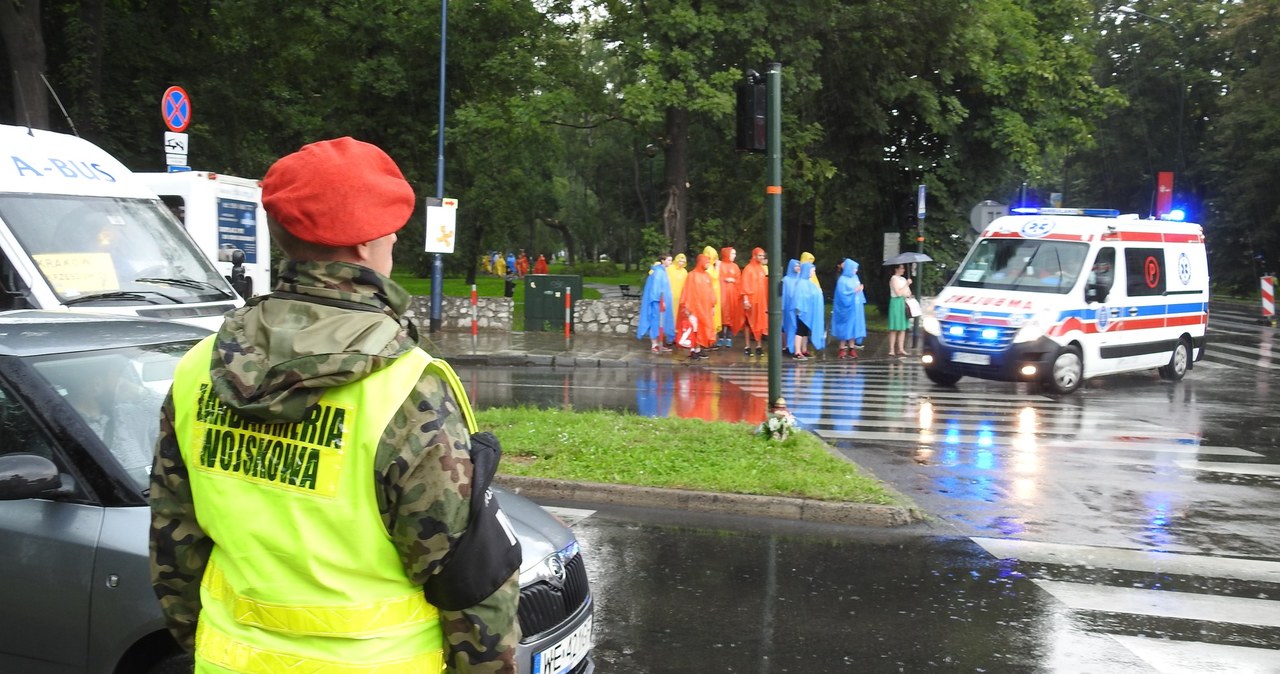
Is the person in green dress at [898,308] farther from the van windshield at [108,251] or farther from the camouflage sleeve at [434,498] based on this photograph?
the camouflage sleeve at [434,498]

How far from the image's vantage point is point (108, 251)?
8.76 metres

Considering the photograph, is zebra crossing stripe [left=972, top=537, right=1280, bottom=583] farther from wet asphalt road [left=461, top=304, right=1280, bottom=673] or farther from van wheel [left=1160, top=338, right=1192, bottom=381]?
van wheel [left=1160, top=338, right=1192, bottom=381]

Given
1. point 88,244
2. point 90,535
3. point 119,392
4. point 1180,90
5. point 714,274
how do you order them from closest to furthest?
point 90,535 < point 119,392 < point 88,244 < point 714,274 < point 1180,90

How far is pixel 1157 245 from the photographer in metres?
16.8

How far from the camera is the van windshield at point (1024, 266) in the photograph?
15.5 meters

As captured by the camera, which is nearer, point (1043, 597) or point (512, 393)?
point (1043, 597)

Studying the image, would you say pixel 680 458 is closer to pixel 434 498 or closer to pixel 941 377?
pixel 434 498

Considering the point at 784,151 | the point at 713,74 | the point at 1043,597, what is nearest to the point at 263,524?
the point at 1043,597

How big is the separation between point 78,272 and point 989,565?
7.04m

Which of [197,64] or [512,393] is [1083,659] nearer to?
[512,393]

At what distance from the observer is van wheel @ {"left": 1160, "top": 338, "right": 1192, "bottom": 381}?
17.5 m

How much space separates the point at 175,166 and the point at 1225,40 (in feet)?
143

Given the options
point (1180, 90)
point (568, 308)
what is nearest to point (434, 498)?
point (568, 308)

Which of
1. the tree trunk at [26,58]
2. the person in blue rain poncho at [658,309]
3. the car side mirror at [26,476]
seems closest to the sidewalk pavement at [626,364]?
the person in blue rain poncho at [658,309]
